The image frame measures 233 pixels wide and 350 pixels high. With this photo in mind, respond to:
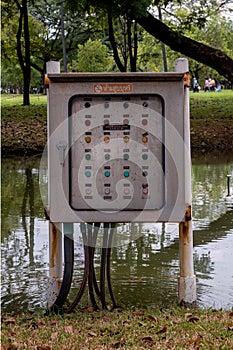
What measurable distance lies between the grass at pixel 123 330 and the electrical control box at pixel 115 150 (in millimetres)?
764

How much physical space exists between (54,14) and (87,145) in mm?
46394

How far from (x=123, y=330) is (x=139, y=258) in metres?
3.12

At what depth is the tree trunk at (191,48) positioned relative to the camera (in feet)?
67.6

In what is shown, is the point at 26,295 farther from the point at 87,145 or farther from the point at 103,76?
the point at 103,76

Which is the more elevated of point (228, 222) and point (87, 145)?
point (87, 145)

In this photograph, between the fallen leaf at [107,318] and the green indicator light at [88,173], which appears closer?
the fallen leaf at [107,318]

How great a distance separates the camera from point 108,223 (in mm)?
5738

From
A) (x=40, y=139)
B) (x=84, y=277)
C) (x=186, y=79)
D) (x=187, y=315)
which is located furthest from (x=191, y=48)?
(x=187, y=315)

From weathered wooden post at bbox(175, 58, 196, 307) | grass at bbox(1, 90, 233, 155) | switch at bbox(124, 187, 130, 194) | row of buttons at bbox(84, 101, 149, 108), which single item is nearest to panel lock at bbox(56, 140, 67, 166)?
row of buttons at bbox(84, 101, 149, 108)

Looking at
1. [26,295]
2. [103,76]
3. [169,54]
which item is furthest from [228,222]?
[169,54]

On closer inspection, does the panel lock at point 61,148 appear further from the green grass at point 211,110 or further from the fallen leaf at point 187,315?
the green grass at point 211,110

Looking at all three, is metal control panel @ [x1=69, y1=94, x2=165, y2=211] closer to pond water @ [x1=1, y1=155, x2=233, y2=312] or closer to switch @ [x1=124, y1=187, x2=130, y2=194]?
switch @ [x1=124, y1=187, x2=130, y2=194]

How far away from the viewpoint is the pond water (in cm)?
640

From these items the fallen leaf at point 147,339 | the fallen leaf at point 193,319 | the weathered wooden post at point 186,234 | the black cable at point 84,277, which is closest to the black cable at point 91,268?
the black cable at point 84,277
